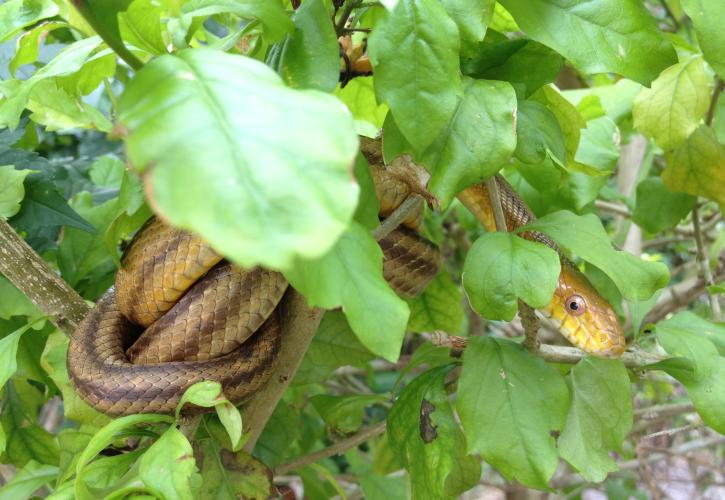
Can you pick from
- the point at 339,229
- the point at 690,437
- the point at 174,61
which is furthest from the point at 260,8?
the point at 690,437

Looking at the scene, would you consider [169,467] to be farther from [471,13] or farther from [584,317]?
[584,317]

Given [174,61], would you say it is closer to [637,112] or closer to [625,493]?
[637,112]

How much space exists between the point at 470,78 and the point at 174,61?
14.7 inches

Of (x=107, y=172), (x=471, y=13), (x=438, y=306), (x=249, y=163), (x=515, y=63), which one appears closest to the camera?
(x=249, y=163)

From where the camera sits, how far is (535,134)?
91cm

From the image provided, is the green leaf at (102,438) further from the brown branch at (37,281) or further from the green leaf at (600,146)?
the green leaf at (600,146)

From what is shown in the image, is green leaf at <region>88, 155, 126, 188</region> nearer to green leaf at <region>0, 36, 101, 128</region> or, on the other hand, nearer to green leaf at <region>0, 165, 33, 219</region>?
green leaf at <region>0, 165, 33, 219</region>

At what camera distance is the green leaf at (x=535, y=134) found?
0.90 m

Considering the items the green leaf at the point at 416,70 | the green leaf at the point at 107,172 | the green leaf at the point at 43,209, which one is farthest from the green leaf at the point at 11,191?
the green leaf at the point at 416,70

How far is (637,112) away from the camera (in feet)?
4.36

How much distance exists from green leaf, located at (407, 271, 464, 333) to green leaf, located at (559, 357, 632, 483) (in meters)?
0.48

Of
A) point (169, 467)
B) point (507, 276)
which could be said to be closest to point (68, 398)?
point (169, 467)

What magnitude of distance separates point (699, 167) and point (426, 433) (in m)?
0.78

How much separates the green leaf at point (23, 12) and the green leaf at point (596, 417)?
2.94 feet
